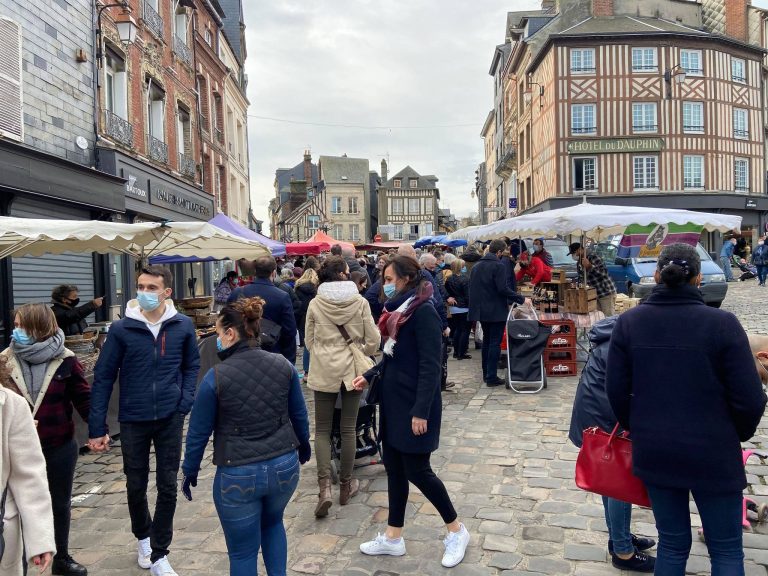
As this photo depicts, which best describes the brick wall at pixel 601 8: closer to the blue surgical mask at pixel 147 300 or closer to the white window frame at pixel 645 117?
the white window frame at pixel 645 117

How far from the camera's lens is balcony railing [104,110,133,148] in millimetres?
11445

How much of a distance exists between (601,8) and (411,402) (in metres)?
33.2

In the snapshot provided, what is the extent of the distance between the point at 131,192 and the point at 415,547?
10.7 meters

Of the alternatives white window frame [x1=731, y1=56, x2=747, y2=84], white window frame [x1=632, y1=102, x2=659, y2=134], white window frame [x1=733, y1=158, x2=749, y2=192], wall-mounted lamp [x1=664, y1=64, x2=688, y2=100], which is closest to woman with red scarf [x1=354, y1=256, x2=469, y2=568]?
white window frame [x1=632, y1=102, x2=659, y2=134]

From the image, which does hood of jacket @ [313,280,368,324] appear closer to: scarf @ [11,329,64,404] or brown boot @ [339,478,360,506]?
brown boot @ [339,478,360,506]

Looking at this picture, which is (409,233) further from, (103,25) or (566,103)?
(103,25)

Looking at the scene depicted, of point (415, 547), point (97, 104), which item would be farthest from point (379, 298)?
point (97, 104)

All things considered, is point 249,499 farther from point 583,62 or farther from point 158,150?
point 583,62

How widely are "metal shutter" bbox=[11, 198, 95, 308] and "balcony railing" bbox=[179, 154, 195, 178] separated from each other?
18.9 ft

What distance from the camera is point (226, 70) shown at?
21297 mm

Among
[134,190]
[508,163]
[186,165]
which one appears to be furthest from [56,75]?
[508,163]

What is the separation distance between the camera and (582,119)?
97.3 feet

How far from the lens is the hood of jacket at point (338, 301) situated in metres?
4.29

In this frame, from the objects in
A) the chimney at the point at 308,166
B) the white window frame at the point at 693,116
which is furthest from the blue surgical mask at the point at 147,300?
the chimney at the point at 308,166
